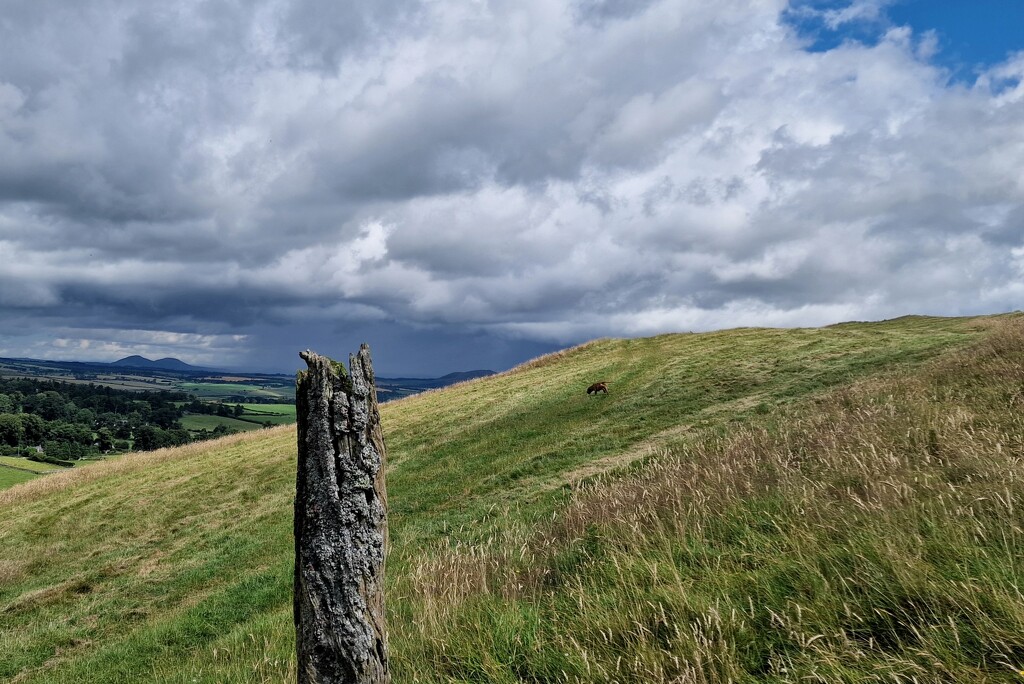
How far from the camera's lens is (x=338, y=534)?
169 inches

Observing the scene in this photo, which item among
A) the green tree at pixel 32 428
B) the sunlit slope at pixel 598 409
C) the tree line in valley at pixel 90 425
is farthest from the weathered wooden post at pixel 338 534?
the green tree at pixel 32 428

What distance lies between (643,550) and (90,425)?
17808 cm

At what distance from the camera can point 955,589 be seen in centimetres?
387

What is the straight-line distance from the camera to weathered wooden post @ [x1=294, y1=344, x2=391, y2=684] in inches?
165

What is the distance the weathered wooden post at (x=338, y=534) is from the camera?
13.8 feet

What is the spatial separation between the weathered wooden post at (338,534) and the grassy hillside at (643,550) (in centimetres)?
82

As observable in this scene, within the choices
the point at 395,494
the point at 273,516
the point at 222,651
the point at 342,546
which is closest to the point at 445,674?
the point at 342,546

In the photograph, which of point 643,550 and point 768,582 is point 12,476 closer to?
point 643,550

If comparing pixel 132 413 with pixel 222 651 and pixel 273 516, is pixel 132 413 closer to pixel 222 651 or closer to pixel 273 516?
pixel 273 516

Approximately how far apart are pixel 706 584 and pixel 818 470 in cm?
419

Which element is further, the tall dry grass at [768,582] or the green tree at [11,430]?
the green tree at [11,430]

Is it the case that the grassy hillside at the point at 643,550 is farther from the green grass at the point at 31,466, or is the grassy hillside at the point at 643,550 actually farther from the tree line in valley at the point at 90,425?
the tree line in valley at the point at 90,425

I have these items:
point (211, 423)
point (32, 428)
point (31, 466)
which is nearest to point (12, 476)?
point (31, 466)

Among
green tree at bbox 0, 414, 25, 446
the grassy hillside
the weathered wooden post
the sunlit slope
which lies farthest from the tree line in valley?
the weathered wooden post
